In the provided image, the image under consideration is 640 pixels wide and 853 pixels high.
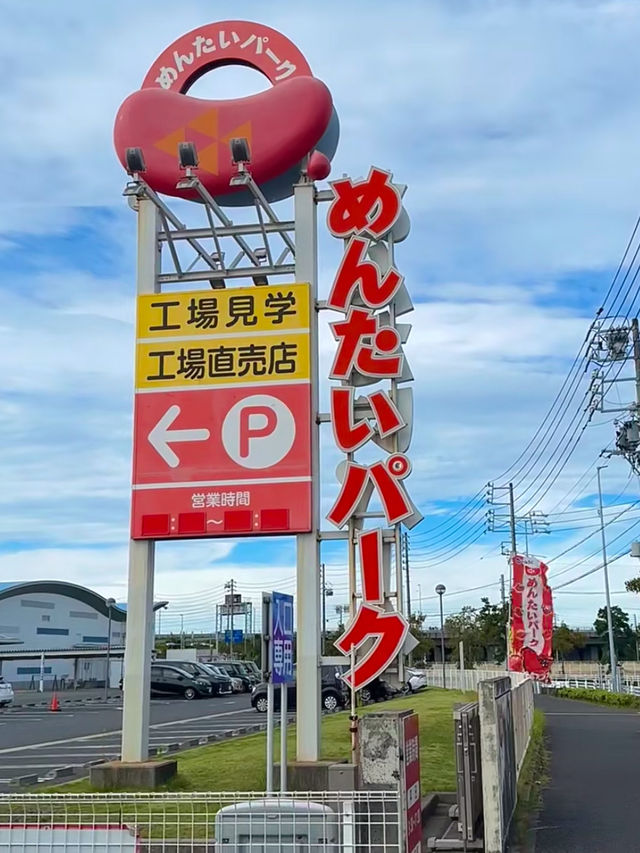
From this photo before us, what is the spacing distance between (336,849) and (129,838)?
1046 millimetres

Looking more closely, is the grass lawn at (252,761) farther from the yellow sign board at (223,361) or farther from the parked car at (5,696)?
the parked car at (5,696)

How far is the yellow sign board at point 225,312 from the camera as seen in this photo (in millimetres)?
11320

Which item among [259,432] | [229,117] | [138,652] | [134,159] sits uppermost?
[229,117]

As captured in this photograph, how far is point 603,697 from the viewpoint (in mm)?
34375

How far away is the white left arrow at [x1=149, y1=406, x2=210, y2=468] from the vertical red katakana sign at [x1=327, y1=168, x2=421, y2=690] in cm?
172

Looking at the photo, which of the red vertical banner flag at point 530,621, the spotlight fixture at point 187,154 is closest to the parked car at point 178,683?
the red vertical banner flag at point 530,621

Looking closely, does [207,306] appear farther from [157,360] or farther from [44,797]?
[44,797]

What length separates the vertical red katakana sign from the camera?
10023 mm

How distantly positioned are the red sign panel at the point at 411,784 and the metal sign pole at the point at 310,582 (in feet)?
12.8

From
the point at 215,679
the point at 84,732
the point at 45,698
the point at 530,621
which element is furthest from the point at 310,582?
the point at 45,698

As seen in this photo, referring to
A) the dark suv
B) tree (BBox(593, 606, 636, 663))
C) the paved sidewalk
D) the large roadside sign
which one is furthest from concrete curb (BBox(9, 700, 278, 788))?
tree (BBox(593, 606, 636, 663))

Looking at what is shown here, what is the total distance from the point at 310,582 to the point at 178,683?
30502mm

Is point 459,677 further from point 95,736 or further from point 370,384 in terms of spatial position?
point 370,384

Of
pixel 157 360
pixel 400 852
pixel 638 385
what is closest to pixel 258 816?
pixel 400 852
